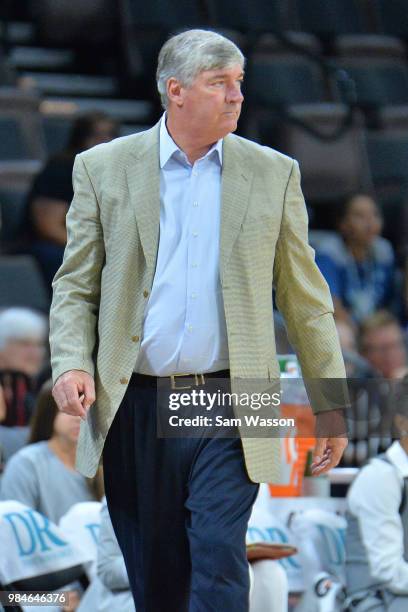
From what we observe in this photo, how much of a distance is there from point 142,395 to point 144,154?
0.54m

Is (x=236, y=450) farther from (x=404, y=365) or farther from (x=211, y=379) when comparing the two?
(x=404, y=365)

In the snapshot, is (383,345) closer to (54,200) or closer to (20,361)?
(54,200)

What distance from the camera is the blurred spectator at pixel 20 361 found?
550 centimetres

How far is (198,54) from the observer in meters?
3.06

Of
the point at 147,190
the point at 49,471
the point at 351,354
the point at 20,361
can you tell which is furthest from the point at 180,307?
the point at 351,354

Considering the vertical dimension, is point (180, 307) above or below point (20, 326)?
above

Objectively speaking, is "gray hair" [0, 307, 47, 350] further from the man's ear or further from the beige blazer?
the man's ear

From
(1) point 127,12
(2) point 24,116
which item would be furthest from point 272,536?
(1) point 127,12

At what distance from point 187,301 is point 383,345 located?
387 centimetres

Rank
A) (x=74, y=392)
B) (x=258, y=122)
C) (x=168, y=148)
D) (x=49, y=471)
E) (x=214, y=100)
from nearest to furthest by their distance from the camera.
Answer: (x=74, y=392) < (x=214, y=100) < (x=168, y=148) < (x=49, y=471) < (x=258, y=122)

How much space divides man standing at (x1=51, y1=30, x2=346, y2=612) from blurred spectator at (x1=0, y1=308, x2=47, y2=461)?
2.22 metres

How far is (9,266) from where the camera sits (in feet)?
22.3

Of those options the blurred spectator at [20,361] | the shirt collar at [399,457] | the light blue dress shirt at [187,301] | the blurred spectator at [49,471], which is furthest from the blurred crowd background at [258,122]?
the light blue dress shirt at [187,301]

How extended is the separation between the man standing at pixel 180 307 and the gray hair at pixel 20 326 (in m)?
2.87
